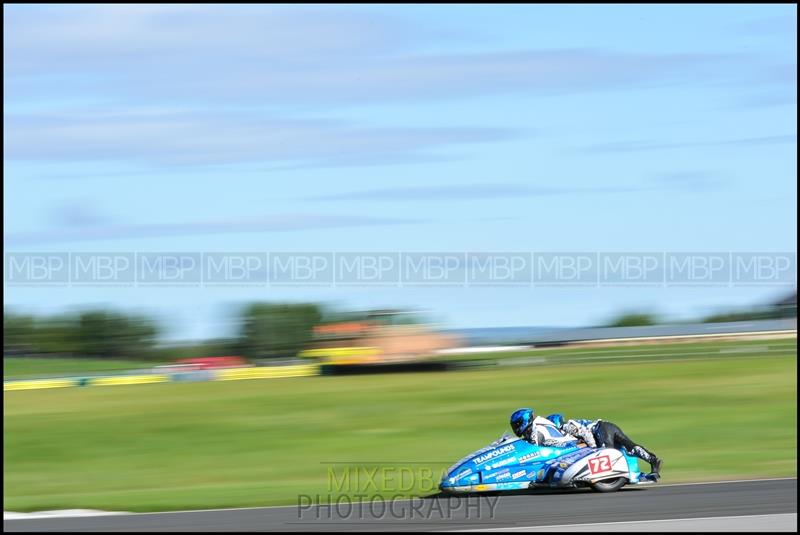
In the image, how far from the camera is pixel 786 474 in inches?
632

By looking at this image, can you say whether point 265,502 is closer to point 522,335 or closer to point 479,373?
point 479,373

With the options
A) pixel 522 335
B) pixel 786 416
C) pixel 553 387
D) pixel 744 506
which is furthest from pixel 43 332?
pixel 744 506

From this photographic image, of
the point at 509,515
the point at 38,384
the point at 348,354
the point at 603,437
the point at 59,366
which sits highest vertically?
the point at 59,366

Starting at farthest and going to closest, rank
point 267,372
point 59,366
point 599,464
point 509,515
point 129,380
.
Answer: point 59,366
point 267,372
point 129,380
point 599,464
point 509,515

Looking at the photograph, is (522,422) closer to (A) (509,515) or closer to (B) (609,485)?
(B) (609,485)

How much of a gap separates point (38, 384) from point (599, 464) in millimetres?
23918

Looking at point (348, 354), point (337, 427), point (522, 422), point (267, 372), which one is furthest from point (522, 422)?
point (267, 372)

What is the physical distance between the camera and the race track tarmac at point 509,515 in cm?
1092

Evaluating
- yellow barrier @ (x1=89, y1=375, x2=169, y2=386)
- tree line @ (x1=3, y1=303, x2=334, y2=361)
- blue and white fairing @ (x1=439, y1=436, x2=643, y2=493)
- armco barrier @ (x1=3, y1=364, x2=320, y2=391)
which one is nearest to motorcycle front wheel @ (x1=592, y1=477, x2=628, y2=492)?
blue and white fairing @ (x1=439, y1=436, x2=643, y2=493)

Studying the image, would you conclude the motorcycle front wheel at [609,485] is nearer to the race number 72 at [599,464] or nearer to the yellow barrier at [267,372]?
the race number 72 at [599,464]

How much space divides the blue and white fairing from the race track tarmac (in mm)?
156

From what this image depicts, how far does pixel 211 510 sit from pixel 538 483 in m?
3.90

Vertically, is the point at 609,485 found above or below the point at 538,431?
below

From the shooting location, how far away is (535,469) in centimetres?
1333
